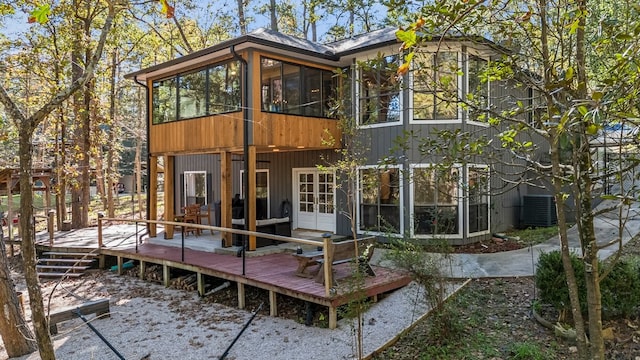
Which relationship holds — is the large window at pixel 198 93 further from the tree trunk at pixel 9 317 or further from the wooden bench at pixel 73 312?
the tree trunk at pixel 9 317

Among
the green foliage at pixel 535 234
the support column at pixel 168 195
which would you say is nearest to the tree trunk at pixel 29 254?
the support column at pixel 168 195

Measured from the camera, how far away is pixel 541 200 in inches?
473

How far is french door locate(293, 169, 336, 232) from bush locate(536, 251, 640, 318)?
6766mm

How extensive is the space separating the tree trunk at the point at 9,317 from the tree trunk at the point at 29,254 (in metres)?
2.60

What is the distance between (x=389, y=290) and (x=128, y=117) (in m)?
21.9

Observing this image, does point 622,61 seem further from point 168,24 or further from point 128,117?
point 128,117

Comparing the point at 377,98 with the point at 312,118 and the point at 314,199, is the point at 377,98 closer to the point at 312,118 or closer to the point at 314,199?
the point at 312,118

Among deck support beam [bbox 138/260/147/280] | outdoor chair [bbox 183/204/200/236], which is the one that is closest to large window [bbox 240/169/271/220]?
outdoor chair [bbox 183/204/200/236]

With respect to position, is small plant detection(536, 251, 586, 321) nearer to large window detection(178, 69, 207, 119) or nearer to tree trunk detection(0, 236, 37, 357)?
tree trunk detection(0, 236, 37, 357)

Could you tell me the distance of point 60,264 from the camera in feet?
34.3

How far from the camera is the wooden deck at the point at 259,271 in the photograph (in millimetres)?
6030

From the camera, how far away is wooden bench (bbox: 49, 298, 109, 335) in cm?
618

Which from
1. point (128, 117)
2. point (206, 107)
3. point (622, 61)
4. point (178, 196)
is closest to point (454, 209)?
point (206, 107)

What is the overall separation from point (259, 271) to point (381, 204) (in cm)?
396
